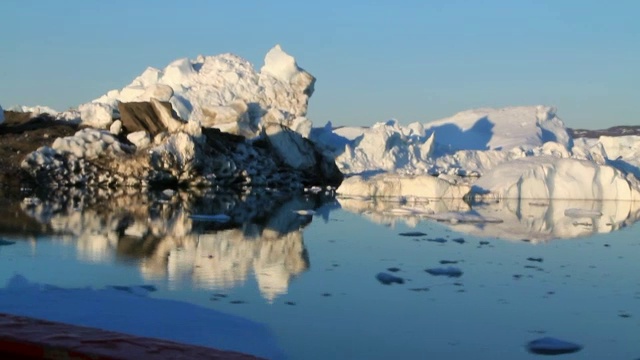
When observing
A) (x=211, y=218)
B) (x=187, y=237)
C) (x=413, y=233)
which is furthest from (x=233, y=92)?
(x=187, y=237)

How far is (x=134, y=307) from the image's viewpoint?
351cm

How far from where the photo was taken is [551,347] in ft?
10.3

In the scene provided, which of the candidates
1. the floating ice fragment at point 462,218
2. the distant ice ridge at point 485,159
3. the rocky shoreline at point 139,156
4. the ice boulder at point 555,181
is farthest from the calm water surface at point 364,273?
the rocky shoreline at point 139,156

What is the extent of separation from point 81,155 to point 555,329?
40.2 ft

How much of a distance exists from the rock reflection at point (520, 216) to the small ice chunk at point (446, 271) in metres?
2.65

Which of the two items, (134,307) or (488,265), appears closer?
(134,307)

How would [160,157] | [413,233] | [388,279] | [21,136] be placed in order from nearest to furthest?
[388,279] < [413,233] < [160,157] < [21,136]

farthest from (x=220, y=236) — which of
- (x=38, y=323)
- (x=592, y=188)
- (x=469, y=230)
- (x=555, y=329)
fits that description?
(x=592, y=188)

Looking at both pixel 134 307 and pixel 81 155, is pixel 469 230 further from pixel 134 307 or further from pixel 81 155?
pixel 81 155

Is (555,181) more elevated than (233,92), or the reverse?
(233,92)

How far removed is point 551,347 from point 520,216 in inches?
309

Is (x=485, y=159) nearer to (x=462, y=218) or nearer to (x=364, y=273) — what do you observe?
(x=462, y=218)

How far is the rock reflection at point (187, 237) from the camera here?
4.73m

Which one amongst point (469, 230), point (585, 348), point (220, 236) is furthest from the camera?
point (469, 230)
